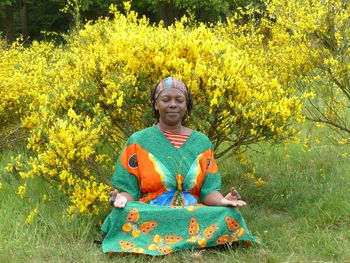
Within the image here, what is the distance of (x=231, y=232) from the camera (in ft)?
10.4

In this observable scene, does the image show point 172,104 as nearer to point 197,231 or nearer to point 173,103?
point 173,103

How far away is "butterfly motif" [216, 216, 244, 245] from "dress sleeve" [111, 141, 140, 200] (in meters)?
0.61

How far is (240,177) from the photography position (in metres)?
4.67

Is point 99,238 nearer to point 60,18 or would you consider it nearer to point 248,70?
point 248,70

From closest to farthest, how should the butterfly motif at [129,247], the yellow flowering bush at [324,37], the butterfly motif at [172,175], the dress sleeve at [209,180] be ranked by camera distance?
the butterfly motif at [129,247]
the butterfly motif at [172,175]
the dress sleeve at [209,180]
the yellow flowering bush at [324,37]

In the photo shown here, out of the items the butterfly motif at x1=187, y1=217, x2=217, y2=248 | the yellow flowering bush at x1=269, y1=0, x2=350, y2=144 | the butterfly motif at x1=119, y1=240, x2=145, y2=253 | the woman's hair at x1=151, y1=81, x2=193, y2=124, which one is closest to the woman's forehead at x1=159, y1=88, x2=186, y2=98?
the woman's hair at x1=151, y1=81, x2=193, y2=124

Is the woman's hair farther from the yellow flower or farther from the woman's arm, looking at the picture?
the yellow flower

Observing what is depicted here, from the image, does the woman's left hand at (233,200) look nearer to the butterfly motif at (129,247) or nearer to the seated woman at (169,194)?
the seated woman at (169,194)

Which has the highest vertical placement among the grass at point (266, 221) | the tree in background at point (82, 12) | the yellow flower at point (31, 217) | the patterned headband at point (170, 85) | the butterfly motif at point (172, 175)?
the patterned headband at point (170, 85)

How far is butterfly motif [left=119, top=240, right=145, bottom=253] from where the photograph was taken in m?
3.05

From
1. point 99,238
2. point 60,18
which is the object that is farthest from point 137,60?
point 60,18

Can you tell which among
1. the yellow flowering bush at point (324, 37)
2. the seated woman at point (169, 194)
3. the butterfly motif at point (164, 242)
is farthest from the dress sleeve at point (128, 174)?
the yellow flowering bush at point (324, 37)

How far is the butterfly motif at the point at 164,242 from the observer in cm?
307

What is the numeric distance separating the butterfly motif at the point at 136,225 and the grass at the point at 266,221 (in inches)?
6.0
